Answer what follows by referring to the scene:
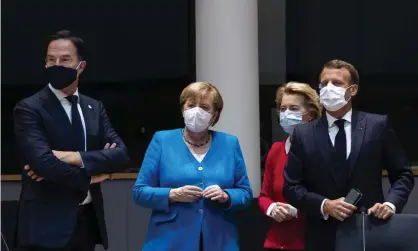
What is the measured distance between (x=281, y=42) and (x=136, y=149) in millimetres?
2231

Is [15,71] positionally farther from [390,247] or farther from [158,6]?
[390,247]

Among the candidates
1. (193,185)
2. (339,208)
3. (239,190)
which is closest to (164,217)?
(193,185)

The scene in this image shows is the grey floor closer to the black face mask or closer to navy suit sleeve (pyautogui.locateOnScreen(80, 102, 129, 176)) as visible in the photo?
navy suit sleeve (pyautogui.locateOnScreen(80, 102, 129, 176))

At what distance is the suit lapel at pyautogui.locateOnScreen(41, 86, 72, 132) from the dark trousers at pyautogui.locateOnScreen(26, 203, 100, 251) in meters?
0.47

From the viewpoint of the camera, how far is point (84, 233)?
4.32m

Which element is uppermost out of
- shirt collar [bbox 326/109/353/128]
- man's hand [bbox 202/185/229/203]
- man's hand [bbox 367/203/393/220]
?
shirt collar [bbox 326/109/353/128]

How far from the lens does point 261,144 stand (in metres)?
8.44

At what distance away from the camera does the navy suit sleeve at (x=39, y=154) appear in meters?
4.10

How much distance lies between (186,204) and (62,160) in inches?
28.6

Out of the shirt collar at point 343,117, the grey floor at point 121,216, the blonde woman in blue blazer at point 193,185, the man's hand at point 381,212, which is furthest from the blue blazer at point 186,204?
the grey floor at point 121,216

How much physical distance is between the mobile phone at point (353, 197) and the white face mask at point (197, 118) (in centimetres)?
89

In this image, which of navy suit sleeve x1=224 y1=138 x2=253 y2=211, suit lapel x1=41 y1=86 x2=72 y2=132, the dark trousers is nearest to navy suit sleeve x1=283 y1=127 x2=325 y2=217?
navy suit sleeve x1=224 y1=138 x2=253 y2=211

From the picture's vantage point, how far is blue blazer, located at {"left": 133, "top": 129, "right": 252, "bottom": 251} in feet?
14.0

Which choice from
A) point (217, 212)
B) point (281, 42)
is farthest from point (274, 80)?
point (217, 212)
